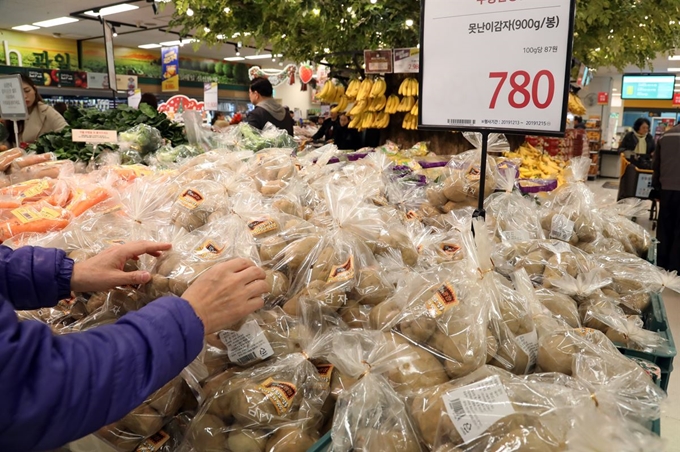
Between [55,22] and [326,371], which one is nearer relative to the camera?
[326,371]

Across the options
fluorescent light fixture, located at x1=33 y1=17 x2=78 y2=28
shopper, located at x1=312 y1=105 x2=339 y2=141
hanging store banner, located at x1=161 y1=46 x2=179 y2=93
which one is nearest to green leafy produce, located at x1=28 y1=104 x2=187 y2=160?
shopper, located at x1=312 y1=105 x2=339 y2=141

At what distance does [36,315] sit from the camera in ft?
4.75

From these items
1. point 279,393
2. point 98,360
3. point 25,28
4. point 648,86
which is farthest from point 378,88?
point 648,86

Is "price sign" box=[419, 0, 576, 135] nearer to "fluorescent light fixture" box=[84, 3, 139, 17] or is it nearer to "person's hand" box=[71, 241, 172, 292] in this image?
"person's hand" box=[71, 241, 172, 292]

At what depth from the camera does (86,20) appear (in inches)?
415

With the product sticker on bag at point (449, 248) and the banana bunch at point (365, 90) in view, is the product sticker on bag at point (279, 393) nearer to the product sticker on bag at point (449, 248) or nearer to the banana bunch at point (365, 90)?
the product sticker on bag at point (449, 248)

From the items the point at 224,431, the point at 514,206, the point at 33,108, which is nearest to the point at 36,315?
the point at 224,431

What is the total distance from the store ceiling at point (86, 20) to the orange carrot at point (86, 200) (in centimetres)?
518

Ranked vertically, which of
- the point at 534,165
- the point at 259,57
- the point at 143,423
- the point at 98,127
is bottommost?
the point at 143,423

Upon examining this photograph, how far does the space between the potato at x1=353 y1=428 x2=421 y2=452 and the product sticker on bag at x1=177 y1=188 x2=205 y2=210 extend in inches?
41.4

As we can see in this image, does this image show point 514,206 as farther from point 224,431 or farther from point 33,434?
point 33,434

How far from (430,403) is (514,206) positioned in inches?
52.0

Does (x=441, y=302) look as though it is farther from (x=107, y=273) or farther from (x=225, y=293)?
(x=107, y=273)

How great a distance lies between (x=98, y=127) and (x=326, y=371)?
134 inches
